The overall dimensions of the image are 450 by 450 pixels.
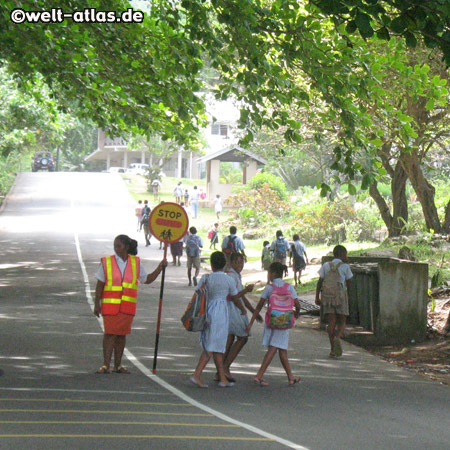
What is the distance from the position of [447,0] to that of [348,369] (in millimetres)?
5875

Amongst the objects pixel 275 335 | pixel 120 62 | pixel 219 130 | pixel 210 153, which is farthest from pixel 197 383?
pixel 219 130

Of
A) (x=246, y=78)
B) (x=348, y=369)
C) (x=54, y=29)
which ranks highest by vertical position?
(x=54, y=29)

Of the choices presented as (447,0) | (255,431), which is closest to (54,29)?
(447,0)

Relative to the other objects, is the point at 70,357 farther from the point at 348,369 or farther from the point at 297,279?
the point at 297,279

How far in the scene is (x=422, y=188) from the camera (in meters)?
24.5

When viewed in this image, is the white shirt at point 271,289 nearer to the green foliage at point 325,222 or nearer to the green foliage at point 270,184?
the green foliage at point 325,222

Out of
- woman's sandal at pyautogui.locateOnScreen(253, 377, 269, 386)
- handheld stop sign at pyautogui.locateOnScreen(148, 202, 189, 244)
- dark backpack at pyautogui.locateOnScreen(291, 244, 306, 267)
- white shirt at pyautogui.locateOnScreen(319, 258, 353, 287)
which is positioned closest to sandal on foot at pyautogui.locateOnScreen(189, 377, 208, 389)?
woman's sandal at pyautogui.locateOnScreen(253, 377, 269, 386)

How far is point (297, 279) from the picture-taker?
27.7m

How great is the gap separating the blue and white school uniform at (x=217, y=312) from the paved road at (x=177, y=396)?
0.54 metres

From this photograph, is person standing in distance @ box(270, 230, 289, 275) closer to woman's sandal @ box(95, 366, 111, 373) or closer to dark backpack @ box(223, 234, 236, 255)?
dark backpack @ box(223, 234, 236, 255)

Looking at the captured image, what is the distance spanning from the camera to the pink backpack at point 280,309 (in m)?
10.9

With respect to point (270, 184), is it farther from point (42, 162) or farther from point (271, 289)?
point (42, 162)

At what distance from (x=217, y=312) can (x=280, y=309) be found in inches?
36.3

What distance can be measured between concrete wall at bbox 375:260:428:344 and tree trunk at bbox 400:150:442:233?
7.20m
